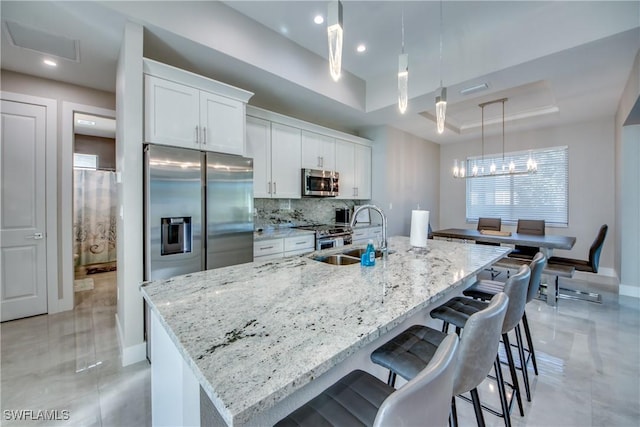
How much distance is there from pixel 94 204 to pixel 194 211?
4.60m

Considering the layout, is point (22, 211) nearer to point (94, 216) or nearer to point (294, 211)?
point (94, 216)

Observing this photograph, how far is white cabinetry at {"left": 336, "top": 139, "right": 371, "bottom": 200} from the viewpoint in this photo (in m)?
4.65

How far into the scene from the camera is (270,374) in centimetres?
64

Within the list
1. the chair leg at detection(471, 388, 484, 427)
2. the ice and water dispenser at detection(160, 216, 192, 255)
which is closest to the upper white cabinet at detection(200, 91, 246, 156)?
the ice and water dispenser at detection(160, 216, 192, 255)

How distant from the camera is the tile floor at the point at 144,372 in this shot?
5.54 ft

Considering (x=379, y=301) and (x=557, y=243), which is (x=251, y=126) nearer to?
(x=379, y=301)

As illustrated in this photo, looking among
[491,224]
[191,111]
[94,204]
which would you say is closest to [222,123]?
[191,111]

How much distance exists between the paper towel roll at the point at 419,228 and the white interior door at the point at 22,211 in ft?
13.5

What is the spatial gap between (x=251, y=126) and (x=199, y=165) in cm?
122

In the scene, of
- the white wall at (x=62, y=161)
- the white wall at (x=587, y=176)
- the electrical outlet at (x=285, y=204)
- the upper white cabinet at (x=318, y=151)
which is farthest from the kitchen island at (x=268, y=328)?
the white wall at (x=587, y=176)

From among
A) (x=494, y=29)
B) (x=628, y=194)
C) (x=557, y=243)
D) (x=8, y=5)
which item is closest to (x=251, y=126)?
(x=8, y=5)

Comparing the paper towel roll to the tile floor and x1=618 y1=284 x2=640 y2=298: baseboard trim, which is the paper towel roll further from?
x1=618 y1=284 x2=640 y2=298: baseboard trim

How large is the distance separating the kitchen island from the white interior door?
296cm

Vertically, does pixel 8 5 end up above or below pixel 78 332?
above
